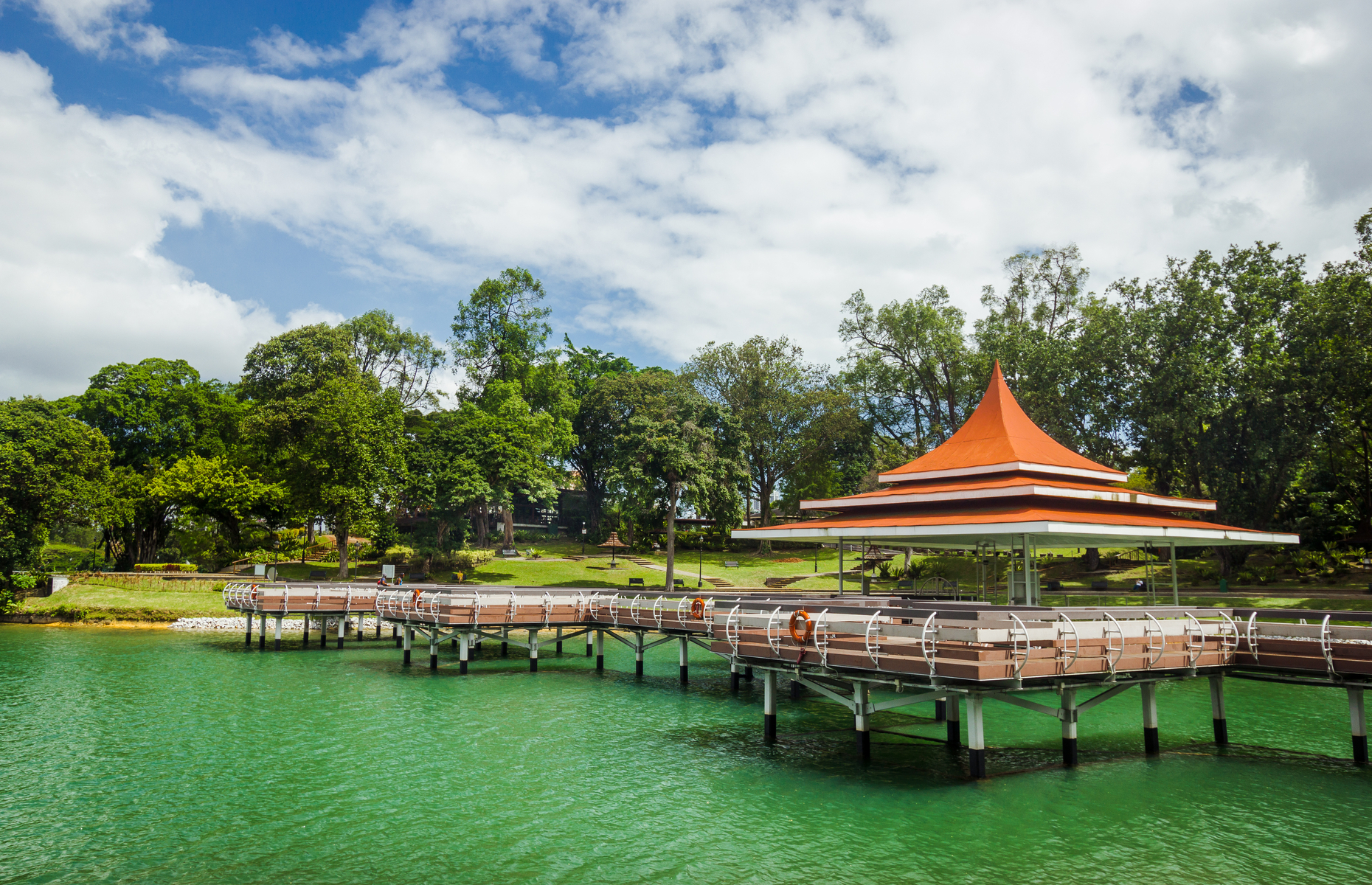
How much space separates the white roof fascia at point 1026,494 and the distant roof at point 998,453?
176 centimetres

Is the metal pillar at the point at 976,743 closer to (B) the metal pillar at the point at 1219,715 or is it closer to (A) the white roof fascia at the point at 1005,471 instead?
(B) the metal pillar at the point at 1219,715

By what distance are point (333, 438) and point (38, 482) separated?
46.1 ft

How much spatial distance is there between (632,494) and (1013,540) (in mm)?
27071

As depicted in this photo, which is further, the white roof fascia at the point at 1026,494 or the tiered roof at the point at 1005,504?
the white roof fascia at the point at 1026,494

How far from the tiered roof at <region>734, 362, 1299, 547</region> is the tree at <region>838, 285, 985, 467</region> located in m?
30.2

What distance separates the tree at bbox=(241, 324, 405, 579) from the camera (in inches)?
1884

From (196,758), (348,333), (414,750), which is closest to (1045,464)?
(414,750)

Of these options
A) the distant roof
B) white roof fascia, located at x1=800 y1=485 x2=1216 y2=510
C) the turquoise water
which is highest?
the distant roof

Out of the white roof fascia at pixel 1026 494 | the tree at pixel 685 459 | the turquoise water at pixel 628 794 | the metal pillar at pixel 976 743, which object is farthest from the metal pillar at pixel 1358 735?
the tree at pixel 685 459

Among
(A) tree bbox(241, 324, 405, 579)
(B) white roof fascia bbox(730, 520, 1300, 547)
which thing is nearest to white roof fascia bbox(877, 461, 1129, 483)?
(B) white roof fascia bbox(730, 520, 1300, 547)

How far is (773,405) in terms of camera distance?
6444 cm

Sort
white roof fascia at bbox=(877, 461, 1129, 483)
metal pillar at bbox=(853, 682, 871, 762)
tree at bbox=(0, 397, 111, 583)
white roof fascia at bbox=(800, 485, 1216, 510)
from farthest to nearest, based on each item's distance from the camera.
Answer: tree at bbox=(0, 397, 111, 583)
white roof fascia at bbox=(877, 461, 1129, 483)
white roof fascia at bbox=(800, 485, 1216, 510)
metal pillar at bbox=(853, 682, 871, 762)

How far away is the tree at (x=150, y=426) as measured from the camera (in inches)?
1937

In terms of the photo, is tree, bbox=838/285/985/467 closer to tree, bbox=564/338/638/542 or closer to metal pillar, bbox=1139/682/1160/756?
tree, bbox=564/338/638/542
